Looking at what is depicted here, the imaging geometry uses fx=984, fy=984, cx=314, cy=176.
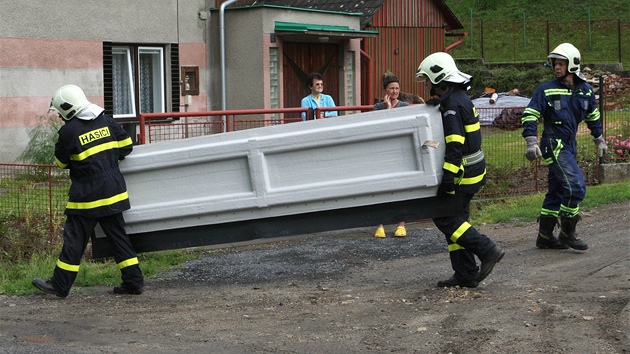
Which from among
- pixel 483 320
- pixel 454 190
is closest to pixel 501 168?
pixel 454 190

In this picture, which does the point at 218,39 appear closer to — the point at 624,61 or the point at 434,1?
the point at 434,1

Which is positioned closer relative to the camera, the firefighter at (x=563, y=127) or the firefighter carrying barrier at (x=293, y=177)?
the firefighter carrying barrier at (x=293, y=177)

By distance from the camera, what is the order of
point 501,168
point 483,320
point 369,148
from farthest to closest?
1. point 501,168
2. point 369,148
3. point 483,320

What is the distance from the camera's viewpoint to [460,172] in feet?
25.8

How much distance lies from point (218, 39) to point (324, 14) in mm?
2582

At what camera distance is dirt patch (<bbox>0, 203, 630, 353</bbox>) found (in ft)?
20.9

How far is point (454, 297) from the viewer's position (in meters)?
7.66

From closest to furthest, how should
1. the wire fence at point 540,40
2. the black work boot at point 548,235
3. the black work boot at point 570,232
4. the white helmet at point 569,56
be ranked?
the white helmet at point 569,56 → the black work boot at point 570,232 → the black work boot at point 548,235 → the wire fence at point 540,40

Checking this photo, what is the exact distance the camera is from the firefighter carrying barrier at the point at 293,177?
7883mm

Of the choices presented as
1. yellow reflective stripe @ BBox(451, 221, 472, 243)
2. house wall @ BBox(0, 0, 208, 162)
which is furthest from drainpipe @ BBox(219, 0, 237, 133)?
yellow reflective stripe @ BBox(451, 221, 472, 243)

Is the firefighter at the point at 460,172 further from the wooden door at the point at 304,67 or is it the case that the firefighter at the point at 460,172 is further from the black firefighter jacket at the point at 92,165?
the wooden door at the point at 304,67

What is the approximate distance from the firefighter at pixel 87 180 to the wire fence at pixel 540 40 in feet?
92.4

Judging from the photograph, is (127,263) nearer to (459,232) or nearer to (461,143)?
(459,232)

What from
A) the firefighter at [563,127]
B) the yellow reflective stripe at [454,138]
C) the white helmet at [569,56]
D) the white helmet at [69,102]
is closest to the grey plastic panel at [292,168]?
the yellow reflective stripe at [454,138]
